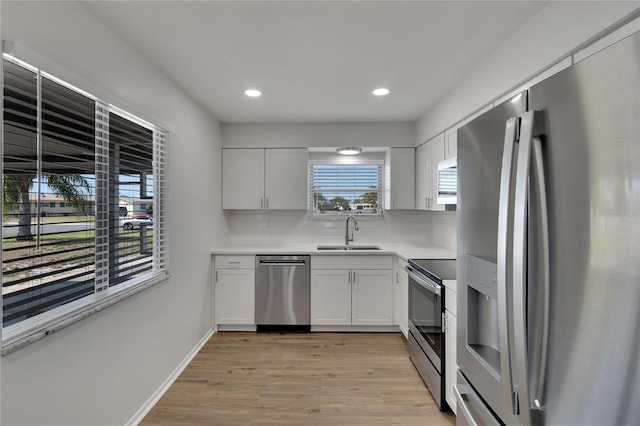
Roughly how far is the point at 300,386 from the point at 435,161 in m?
2.44

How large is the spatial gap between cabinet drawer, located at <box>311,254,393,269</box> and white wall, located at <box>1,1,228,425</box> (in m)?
1.25

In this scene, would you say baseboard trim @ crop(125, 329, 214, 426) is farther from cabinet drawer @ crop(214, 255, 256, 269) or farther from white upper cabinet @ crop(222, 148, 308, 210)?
white upper cabinet @ crop(222, 148, 308, 210)

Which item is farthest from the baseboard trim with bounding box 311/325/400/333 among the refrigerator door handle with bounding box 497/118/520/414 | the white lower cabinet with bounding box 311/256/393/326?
the refrigerator door handle with bounding box 497/118/520/414

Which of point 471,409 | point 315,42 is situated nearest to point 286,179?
point 315,42

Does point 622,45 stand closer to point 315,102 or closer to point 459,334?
point 459,334

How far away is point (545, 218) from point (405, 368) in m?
2.38

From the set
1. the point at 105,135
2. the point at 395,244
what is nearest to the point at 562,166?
the point at 105,135

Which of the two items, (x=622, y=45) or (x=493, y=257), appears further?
(x=493, y=257)

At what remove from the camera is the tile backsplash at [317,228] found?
4.03m

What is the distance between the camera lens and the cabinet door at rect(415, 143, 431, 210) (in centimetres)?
330

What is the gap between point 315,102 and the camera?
2.98m

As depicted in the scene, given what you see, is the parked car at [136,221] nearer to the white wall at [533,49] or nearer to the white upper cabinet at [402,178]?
the white wall at [533,49]

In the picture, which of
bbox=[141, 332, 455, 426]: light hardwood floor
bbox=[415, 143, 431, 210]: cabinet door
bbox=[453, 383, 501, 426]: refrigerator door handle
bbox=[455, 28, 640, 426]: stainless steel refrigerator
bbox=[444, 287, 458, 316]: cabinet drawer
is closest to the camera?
bbox=[455, 28, 640, 426]: stainless steel refrigerator

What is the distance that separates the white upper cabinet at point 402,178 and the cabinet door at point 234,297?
195 centimetres
